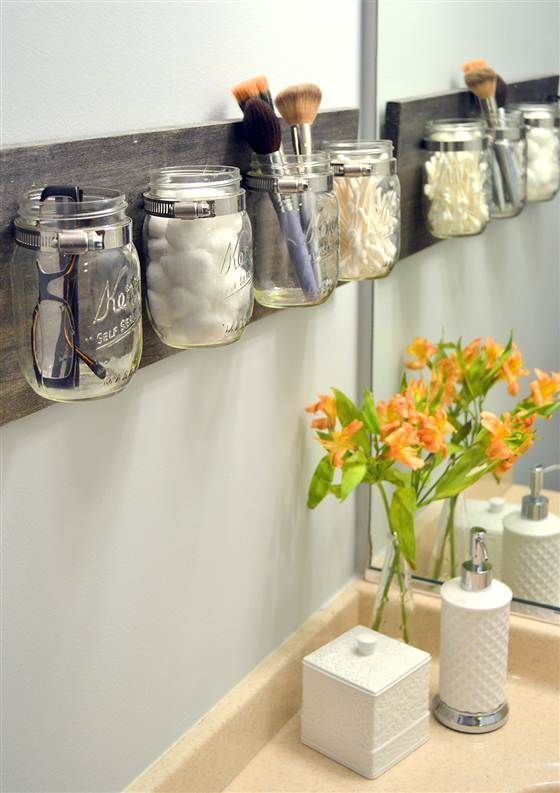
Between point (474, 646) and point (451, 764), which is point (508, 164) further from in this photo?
point (451, 764)

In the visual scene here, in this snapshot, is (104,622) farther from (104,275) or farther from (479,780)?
(479,780)

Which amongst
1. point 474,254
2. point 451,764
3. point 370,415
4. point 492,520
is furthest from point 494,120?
point 451,764

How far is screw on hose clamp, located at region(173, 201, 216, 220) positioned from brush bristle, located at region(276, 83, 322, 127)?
21 cm

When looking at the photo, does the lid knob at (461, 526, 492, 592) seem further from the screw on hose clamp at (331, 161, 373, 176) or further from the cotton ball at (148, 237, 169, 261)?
the cotton ball at (148, 237, 169, 261)

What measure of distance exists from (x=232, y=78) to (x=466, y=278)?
45 cm

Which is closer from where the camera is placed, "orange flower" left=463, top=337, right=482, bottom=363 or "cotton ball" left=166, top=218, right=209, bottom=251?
"cotton ball" left=166, top=218, right=209, bottom=251

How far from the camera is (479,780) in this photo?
1.13 meters

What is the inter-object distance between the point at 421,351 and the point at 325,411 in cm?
19

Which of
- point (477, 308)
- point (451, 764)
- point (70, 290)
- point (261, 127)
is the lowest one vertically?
point (451, 764)

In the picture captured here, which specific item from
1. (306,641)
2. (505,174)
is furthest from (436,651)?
(505,174)

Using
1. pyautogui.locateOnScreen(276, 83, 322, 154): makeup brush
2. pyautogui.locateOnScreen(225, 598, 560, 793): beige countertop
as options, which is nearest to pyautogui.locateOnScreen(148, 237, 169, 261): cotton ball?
pyautogui.locateOnScreen(276, 83, 322, 154): makeup brush

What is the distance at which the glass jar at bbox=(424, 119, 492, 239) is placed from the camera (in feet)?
3.99

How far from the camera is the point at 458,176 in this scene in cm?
122

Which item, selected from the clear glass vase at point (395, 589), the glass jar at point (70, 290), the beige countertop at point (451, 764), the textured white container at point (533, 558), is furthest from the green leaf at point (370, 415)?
the glass jar at point (70, 290)
